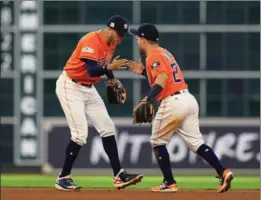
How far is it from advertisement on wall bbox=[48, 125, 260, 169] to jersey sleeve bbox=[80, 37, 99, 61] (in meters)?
5.76

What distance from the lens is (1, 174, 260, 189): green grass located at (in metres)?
13.0

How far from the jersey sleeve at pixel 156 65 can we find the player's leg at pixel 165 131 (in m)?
0.33

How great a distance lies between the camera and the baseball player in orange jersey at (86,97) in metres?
10.2

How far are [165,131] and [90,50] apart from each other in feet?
3.82

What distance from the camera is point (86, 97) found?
34.1 feet

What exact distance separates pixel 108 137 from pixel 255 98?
6182mm

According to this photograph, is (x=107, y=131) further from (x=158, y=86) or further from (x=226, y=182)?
(x=226, y=182)

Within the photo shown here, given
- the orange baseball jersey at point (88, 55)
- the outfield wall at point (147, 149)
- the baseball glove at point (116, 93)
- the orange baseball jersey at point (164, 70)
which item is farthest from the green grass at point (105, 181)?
the orange baseball jersey at point (164, 70)

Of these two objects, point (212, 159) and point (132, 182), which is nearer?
point (212, 159)

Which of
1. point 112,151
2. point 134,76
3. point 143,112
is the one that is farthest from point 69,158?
point 134,76

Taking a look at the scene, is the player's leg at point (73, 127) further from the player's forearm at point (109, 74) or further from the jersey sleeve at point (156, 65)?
the jersey sleeve at point (156, 65)

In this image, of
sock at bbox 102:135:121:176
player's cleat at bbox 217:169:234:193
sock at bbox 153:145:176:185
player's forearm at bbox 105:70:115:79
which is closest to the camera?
player's cleat at bbox 217:169:234:193

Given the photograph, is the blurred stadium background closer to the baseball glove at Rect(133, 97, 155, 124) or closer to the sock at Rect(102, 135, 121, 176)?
the sock at Rect(102, 135, 121, 176)

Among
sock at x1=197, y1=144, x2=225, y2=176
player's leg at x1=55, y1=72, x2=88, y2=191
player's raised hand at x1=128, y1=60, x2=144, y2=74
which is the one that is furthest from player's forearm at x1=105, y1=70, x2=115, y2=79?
sock at x1=197, y1=144, x2=225, y2=176
